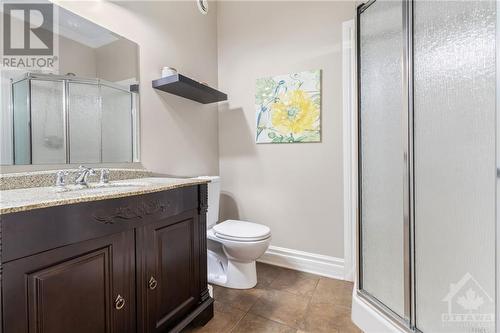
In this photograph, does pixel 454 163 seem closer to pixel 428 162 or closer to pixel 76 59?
pixel 428 162

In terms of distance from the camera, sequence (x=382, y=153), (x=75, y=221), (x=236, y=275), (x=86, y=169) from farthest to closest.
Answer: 1. (x=236, y=275)
2. (x=382, y=153)
3. (x=86, y=169)
4. (x=75, y=221)

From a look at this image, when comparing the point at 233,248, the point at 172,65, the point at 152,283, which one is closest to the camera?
the point at 152,283

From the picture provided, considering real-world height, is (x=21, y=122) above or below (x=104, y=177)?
above

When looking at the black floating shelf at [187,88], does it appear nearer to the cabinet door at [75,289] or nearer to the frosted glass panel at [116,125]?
the frosted glass panel at [116,125]

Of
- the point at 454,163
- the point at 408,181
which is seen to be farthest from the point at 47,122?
the point at 454,163

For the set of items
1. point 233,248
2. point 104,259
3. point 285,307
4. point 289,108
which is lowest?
point 285,307

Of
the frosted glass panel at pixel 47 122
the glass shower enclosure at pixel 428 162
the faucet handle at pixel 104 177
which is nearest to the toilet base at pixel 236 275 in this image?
the glass shower enclosure at pixel 428 162

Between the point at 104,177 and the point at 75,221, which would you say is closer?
the point at 75,221

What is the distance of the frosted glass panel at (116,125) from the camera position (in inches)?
59.2

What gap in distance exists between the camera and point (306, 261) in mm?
2113

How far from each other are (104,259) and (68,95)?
0.96 metres

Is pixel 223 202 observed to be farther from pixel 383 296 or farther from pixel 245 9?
pixel 245 9

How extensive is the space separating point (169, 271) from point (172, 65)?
156 cm

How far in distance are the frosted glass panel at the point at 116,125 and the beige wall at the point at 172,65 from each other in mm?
102
